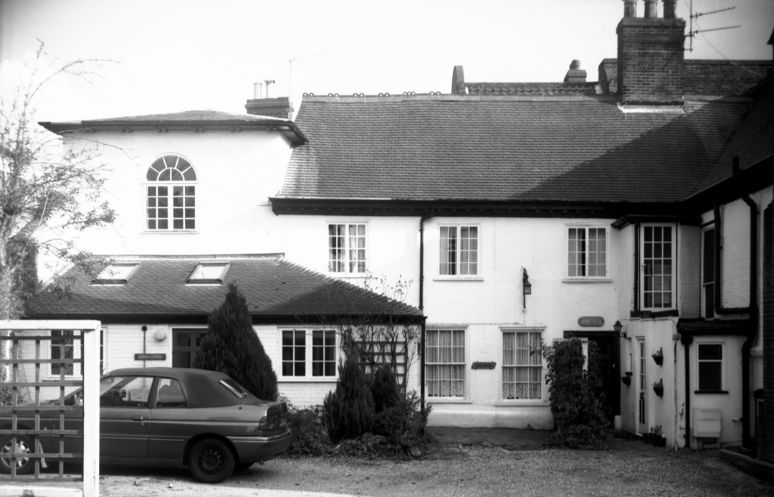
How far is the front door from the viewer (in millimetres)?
22469

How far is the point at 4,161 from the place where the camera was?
→ 53.7 ft

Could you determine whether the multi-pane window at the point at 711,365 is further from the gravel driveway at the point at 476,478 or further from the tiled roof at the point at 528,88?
the tiled roof at the point at 528,88

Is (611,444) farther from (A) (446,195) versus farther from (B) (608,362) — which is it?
(A) (446,195)

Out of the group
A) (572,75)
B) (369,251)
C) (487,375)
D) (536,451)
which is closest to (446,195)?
(369,251)

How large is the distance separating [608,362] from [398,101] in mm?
9644

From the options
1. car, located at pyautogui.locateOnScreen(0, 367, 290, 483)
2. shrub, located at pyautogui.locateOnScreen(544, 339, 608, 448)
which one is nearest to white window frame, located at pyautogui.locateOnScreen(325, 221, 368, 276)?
shrub, located at pyautogui.locateOnScreen(544, 339, 608, 448)

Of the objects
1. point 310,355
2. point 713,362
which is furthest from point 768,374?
Answer: point 310,355

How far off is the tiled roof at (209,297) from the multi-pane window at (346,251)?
99 cm

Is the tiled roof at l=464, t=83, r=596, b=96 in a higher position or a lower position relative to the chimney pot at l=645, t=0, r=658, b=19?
lower

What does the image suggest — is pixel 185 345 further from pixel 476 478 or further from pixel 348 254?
pixel 476 478

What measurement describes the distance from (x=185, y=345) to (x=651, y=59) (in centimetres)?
1504

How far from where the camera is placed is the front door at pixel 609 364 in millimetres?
22469

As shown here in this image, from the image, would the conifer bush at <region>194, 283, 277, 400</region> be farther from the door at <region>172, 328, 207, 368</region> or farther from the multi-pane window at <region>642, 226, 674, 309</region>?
the multi-pane window at <region>642, 226, 674, 309</region>

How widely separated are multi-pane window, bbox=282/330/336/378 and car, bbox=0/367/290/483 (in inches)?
262
